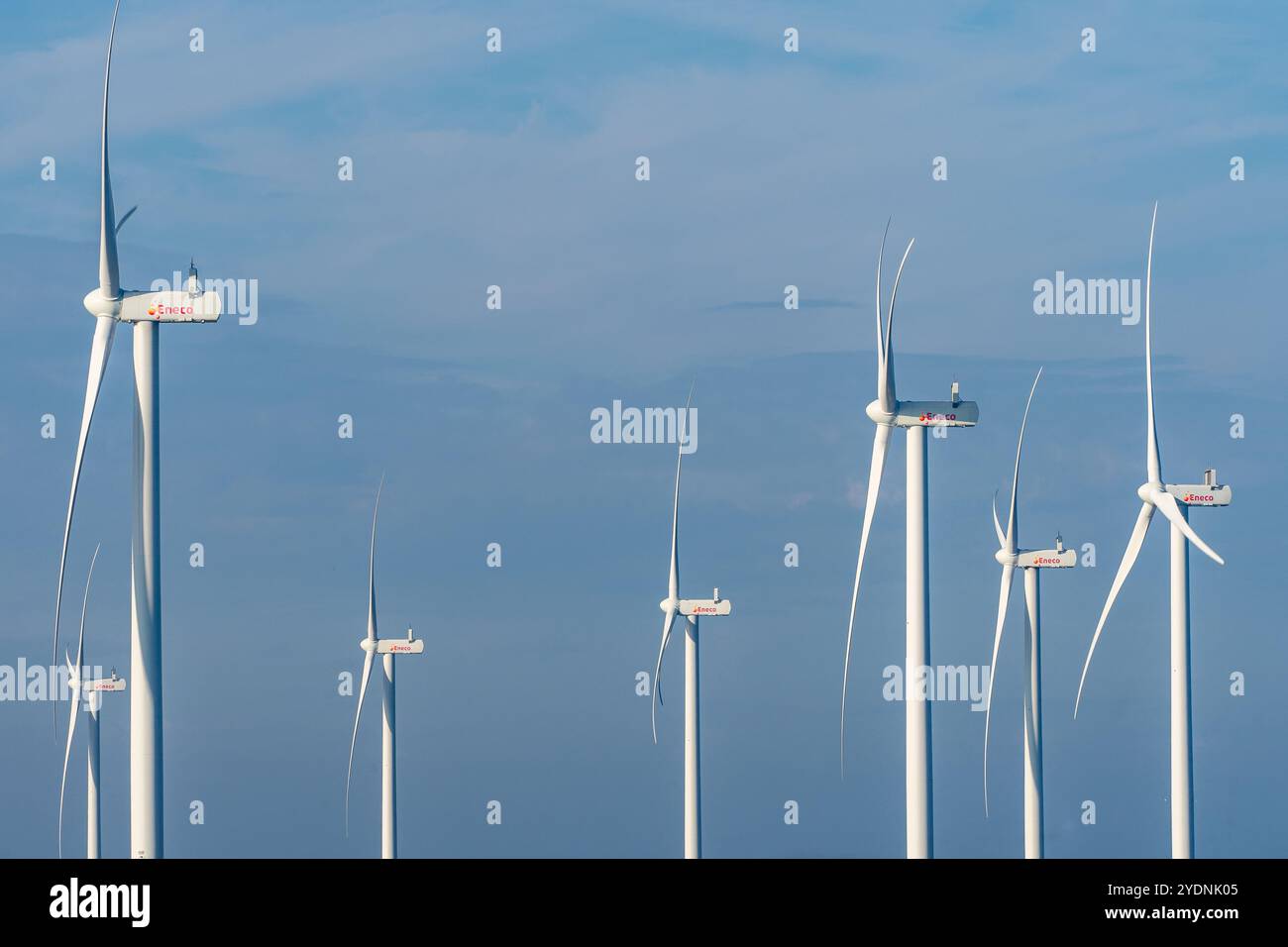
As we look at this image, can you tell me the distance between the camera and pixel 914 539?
58500 millimetres

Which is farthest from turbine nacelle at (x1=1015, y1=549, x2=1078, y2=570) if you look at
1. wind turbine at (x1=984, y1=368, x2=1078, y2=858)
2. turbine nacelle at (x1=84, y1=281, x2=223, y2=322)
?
turbine nacelle at (x1=84, y1=281, x2=223, y2=322)

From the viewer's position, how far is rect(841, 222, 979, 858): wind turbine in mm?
57500

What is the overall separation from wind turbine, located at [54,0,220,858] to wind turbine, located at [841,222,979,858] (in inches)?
673

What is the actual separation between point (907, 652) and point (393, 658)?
1614 inches

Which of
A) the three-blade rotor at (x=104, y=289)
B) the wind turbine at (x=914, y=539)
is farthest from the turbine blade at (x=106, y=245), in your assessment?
the wind turbine at (x=914, y=539)

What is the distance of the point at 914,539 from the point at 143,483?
20.9 m

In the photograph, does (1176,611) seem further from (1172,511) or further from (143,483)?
(143,483)

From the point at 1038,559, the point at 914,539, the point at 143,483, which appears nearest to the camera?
the point at 143,483

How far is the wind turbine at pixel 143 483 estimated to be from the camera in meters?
46.4

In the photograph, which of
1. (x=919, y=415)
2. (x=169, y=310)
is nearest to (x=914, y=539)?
(x=919, y=415)

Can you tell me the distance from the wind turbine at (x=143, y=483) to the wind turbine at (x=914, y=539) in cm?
1710
